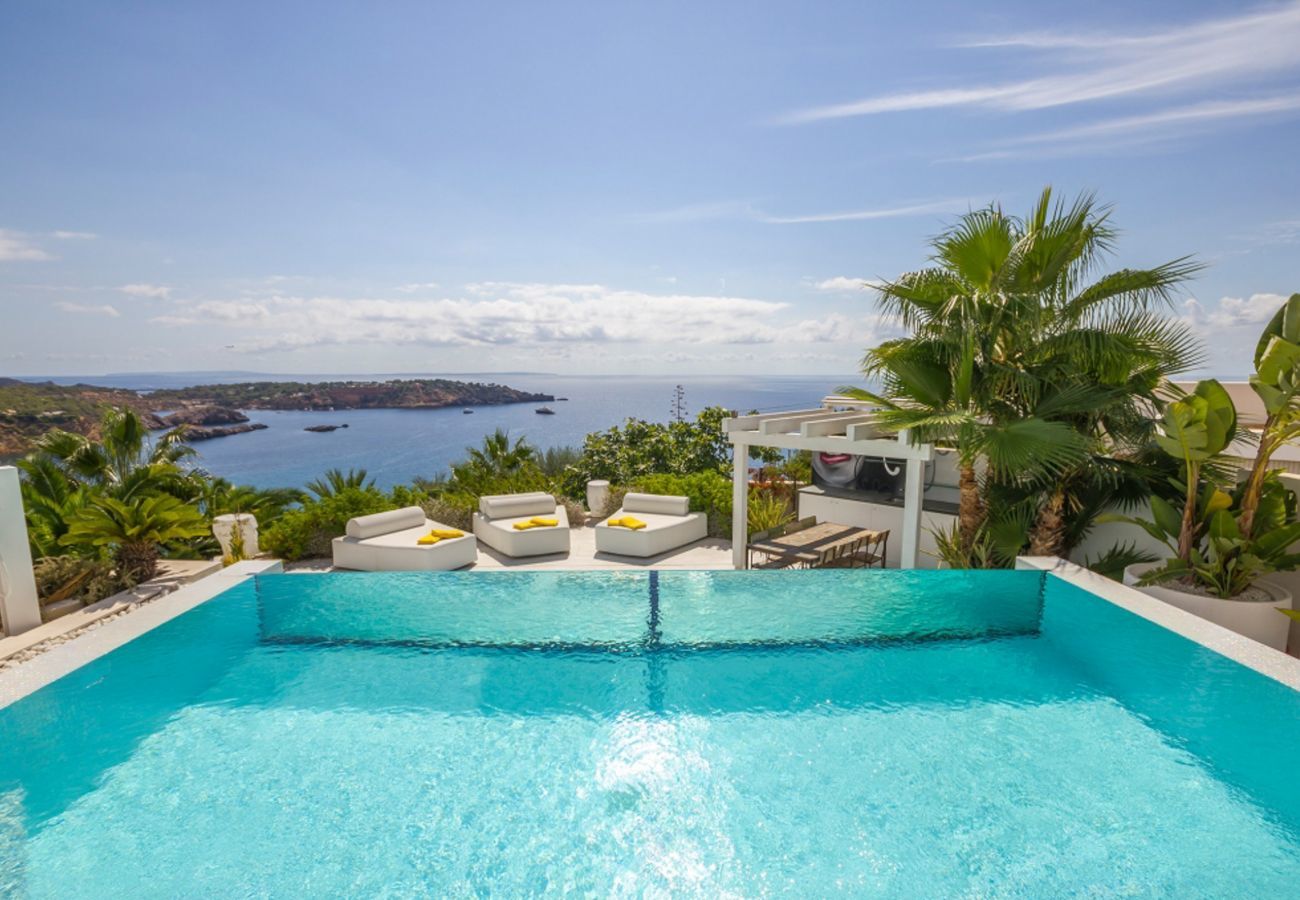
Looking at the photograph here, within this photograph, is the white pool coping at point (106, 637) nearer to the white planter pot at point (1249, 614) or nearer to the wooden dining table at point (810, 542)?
the wooden dining table at point (810, 542)

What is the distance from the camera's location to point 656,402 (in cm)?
8931

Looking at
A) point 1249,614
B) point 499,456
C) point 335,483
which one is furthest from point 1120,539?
point 335,483

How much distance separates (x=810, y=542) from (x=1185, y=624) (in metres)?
3.83

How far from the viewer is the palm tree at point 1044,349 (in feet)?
22.5

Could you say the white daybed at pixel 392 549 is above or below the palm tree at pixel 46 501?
below

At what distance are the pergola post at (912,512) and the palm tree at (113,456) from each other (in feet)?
32.1

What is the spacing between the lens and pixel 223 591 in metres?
6.42

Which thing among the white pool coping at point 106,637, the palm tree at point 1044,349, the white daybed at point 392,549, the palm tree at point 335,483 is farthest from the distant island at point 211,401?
the palm tree at point 1044,349

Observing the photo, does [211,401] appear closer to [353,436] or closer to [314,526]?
[353,436]

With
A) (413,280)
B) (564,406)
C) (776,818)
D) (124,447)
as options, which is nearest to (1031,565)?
(776,818)

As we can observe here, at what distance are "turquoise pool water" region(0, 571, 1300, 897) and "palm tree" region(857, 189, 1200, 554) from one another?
1.52 meters

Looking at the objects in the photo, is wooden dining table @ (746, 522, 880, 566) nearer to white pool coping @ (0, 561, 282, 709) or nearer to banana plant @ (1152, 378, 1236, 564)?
banana plant @ (1152, 378, 1236, 564)

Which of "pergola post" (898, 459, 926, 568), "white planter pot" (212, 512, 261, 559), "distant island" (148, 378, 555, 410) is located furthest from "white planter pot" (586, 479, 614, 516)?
"distant island" (148, 378, 555, 410)

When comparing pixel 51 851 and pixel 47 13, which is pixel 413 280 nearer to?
pixel 47 13
